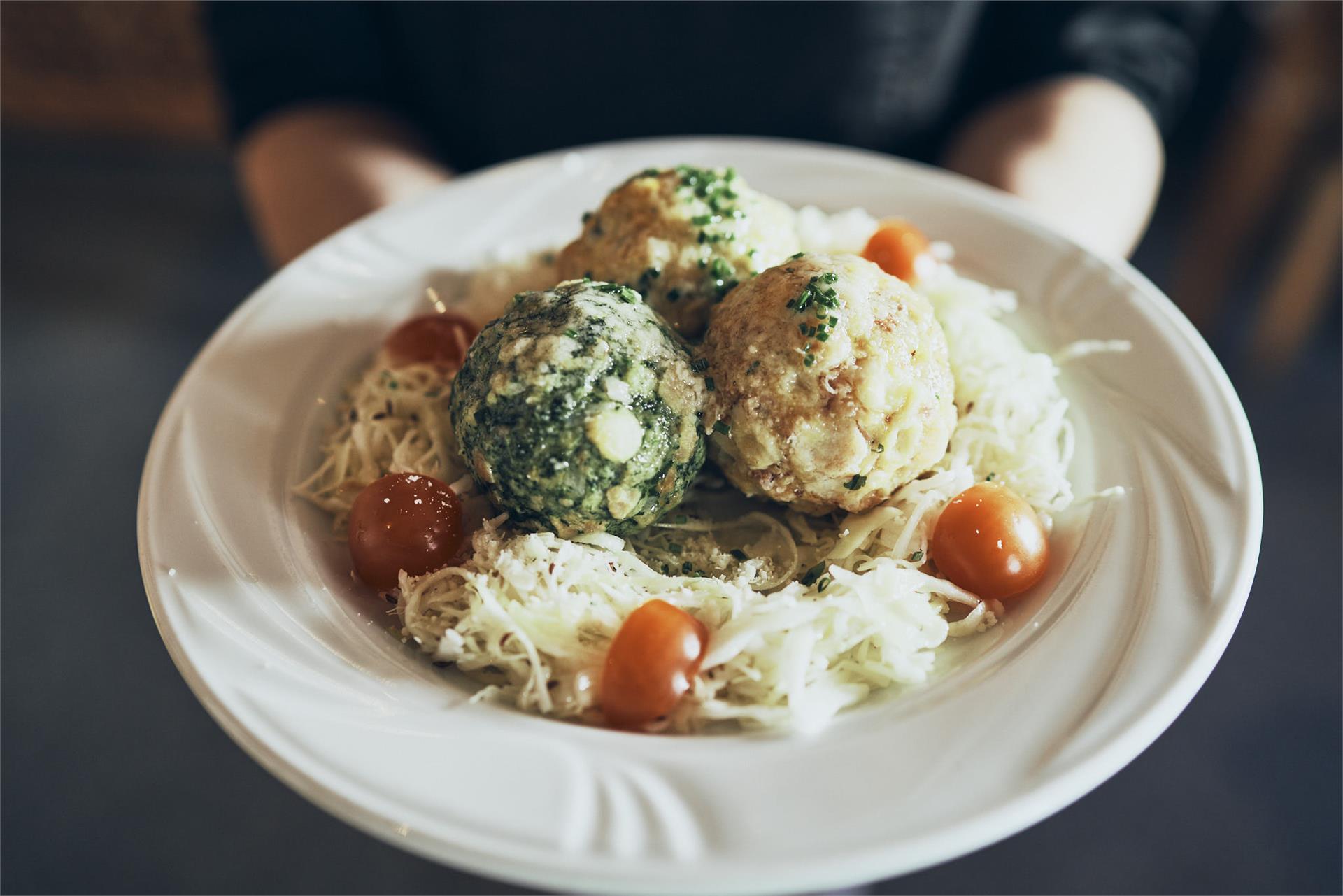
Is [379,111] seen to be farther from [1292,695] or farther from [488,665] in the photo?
[1292,695]

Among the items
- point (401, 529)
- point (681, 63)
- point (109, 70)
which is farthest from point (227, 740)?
point (109, 70)

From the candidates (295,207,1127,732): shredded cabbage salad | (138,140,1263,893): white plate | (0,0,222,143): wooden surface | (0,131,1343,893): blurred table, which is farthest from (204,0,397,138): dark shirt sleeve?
(0,0,222,143): wooden surface

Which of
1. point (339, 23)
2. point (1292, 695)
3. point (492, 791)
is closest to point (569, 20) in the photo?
point (339, 23)

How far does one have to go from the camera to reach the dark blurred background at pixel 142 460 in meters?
3.69

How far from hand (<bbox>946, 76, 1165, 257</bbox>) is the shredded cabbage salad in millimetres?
1170

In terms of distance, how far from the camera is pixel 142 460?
5.18 meters

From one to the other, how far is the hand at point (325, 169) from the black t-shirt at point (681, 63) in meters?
0.15

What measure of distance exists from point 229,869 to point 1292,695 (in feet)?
14.2

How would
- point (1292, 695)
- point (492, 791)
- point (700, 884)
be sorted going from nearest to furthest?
point (700, 884), point (492, 791), point (1292, 695)

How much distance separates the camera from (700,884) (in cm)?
144

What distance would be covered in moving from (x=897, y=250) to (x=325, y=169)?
2.29 metres

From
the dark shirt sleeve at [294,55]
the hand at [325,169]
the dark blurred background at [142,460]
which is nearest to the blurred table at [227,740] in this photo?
the dark blurred background at [142,460]

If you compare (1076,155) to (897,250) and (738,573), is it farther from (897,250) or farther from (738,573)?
(738,573)

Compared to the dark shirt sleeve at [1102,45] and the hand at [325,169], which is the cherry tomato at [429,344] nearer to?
the hand at [325,169]
